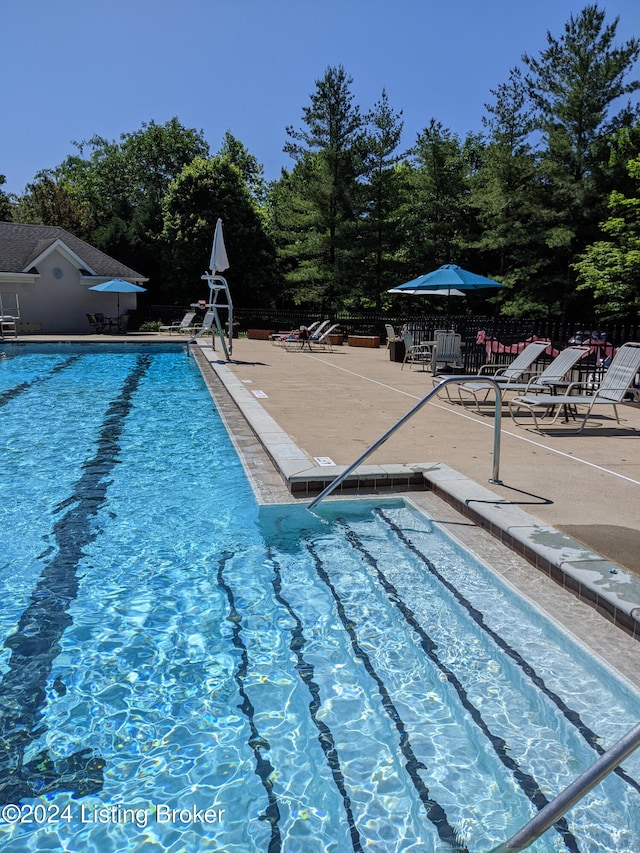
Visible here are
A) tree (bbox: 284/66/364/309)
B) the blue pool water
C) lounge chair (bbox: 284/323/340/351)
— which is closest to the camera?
the blue pool water

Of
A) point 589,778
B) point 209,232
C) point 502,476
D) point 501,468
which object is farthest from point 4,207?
point 589,778

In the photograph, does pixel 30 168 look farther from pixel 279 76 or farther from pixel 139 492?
pixel 139 492

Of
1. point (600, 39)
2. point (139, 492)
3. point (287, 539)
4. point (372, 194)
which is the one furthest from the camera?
point (372, 194)

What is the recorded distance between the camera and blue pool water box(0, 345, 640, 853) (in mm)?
2398

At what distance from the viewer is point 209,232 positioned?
32.9m

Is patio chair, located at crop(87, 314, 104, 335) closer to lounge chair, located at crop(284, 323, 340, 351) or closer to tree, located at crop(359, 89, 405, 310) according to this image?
lounge chair, located at crop(284, 323, 340, 351)

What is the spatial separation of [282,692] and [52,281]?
2889cm

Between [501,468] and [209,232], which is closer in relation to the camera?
[501,468]

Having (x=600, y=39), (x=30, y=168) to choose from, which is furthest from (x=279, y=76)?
(x=30, y=168)

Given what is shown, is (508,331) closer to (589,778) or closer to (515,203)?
(589,778)

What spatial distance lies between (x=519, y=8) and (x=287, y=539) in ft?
40.5

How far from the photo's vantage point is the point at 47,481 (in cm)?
647

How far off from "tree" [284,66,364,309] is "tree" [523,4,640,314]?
8.63 metres

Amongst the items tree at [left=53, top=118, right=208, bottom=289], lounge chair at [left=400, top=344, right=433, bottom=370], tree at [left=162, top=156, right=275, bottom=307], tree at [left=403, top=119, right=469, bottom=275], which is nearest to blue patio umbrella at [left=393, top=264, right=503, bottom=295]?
lounge chair at [left=400, top=344, right=433, bottom=370]
